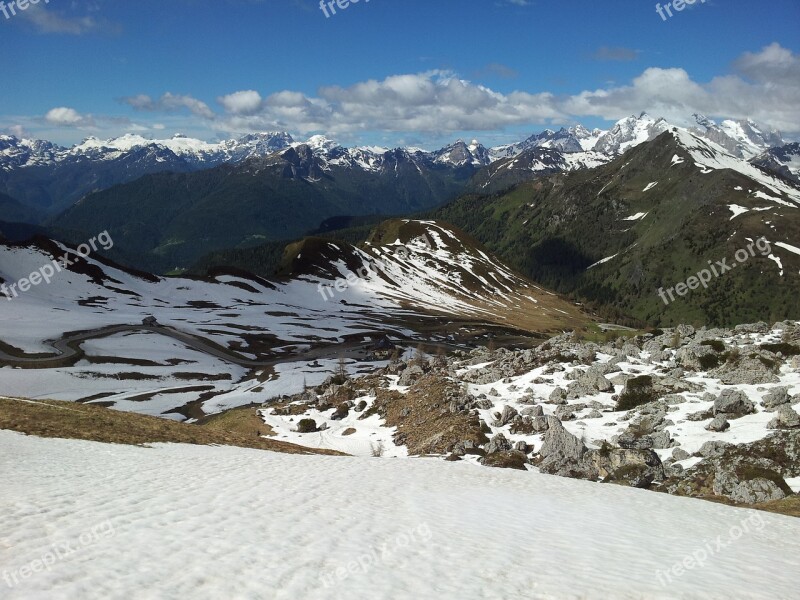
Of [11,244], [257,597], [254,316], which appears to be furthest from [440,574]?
[11,244]

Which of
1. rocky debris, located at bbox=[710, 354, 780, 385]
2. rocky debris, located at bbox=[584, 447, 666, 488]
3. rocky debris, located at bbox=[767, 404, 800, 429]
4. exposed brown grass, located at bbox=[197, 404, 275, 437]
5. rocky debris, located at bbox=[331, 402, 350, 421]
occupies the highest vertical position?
rocky debris, located at bbox=[710, 354, 780, 385]

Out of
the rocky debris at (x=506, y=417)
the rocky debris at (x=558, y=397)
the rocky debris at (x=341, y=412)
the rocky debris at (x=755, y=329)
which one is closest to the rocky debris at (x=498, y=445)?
the rocky debris at (x=506, y=417)

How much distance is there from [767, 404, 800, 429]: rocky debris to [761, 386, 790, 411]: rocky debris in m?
2.26

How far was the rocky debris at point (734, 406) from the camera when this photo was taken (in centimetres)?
3812

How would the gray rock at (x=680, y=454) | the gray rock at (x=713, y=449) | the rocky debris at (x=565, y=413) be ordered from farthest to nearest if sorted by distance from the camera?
1. the rocky debris at (x=565, y=413)
2. the gray rock at (x=680, y=454)
3. the gray rock at (x=713, y=449)

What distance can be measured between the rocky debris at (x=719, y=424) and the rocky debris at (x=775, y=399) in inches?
163

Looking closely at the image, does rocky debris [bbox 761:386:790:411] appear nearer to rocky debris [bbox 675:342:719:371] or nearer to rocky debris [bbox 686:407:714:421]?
rocky debris [bbox 686:407:714:421]

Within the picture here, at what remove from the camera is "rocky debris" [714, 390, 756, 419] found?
3812 cm

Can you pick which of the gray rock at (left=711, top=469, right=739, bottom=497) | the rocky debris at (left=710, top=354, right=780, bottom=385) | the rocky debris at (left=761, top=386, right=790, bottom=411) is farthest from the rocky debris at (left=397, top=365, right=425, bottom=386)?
the gray rock at (left=711, top=469, right=739, bottom=497)

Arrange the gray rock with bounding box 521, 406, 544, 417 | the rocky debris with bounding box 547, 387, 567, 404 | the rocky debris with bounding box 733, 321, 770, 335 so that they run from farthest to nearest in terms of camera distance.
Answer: the rocky debris with bounding box 733, 321, 770, 335
the rocky debris with bounding box 547, 387, 567, 404
the gray rock with bounding box 521, 406, 544, 417

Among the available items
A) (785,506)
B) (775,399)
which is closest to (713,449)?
(785,506)

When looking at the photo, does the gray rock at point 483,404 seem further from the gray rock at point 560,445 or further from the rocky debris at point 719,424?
the rocky debris at point 719,424

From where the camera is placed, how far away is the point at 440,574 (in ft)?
39.5

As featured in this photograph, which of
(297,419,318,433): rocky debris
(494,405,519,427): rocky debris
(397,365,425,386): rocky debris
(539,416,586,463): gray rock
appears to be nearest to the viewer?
(539,416,586,463): gray rock
